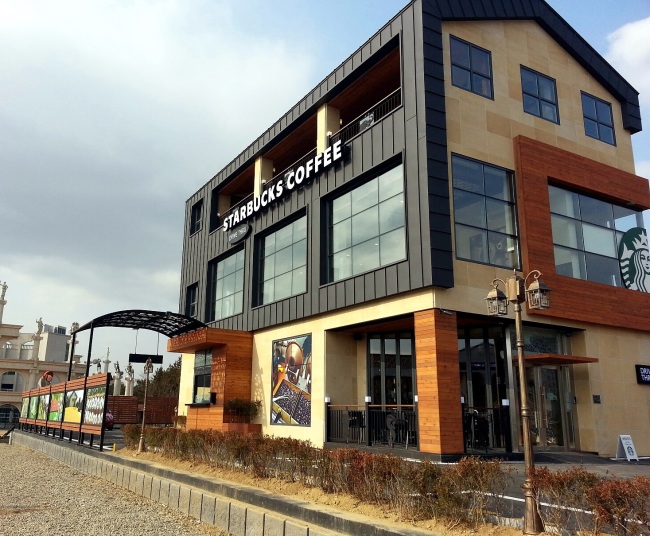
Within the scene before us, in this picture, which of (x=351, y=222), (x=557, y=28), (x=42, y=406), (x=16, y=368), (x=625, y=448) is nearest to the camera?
(x=625, y=448)

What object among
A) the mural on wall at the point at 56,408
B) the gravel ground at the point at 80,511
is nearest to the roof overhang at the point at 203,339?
the mural on wall at the point at 56,408

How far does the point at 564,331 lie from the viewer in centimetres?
1873

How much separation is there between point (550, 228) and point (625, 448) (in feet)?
24.4

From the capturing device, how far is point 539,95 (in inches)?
785

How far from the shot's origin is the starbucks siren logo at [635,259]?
2038cm

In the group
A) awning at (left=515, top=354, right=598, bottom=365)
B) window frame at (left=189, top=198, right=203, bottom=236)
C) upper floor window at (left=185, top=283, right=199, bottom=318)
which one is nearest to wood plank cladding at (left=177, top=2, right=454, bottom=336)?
awning at (left=515, top=354, right=598, bottom=365)

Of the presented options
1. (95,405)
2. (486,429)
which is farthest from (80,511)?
(486,429)

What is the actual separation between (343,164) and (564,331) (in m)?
→ 9.71

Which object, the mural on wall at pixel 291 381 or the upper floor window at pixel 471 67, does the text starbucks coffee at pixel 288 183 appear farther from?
the mural on wall at pixel 291 381

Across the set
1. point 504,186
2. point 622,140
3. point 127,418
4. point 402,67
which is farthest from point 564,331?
point 127,418

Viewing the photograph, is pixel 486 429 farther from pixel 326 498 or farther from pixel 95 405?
pixel 95 405

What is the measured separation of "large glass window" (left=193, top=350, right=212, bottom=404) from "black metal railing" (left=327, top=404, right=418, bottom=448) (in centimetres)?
873

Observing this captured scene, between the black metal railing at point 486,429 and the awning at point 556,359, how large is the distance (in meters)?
1.75

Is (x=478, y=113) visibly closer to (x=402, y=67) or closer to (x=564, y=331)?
(x=402, y=67)
